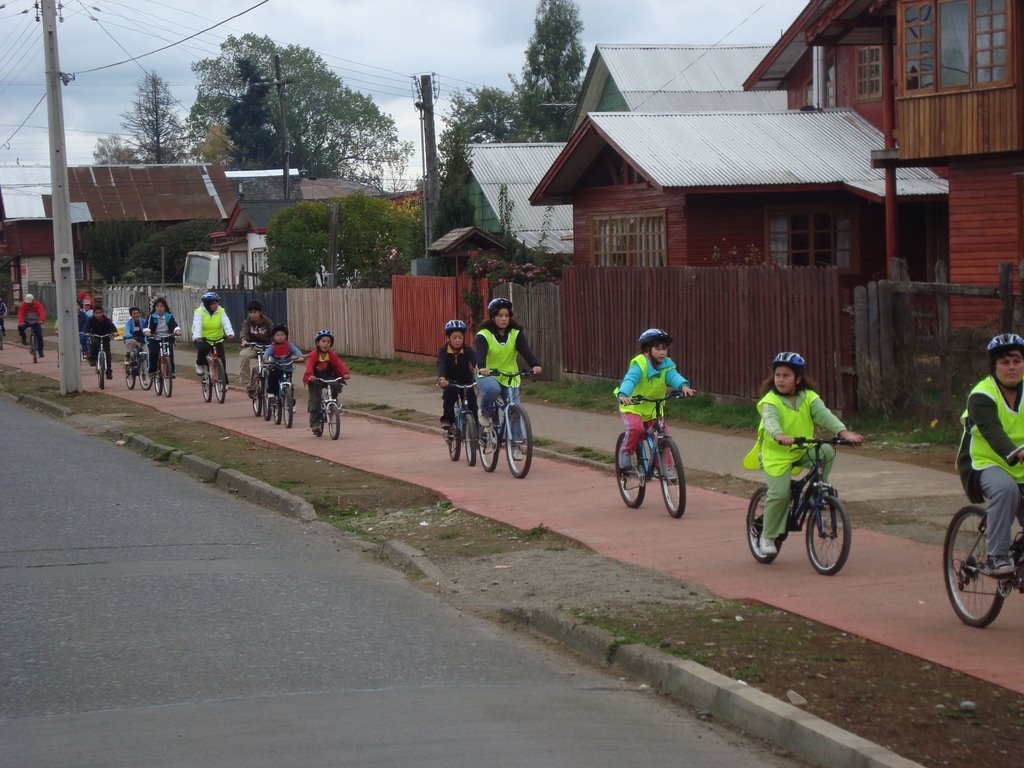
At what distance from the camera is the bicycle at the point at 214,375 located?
2269 centimetres

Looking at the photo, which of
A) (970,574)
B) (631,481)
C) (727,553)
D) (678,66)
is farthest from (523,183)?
(970,574)

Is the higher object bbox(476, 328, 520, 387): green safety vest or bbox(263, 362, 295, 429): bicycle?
bbox(476, 328, 520, 387): green safety vest

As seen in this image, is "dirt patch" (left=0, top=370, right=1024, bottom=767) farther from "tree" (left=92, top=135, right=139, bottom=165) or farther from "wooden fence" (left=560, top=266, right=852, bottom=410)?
"tree" (left=92, top=135, right=139, bottom=165)

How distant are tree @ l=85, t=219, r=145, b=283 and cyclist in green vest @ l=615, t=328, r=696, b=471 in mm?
57109

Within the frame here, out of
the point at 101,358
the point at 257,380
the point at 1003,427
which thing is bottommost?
the point at 257,380

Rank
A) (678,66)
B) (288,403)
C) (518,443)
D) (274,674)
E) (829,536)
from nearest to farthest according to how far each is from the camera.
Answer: (274,674)
(829,536)
(518,443)
(288,403)
(678,66)

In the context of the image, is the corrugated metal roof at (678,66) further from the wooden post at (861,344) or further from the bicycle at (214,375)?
the wooden post at (861,344)

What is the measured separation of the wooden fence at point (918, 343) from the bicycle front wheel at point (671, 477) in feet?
14.1

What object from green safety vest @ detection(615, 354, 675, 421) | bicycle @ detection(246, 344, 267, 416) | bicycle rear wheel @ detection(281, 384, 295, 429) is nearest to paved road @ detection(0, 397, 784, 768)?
green safety vest @ detection(615, 354, 675, 421)

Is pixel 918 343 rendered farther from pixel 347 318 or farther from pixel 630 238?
pixel 347 318

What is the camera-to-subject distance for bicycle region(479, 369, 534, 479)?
13070 millimetres

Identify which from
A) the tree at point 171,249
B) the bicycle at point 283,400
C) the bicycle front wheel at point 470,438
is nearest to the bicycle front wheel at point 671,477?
the bicycle front wheel at point 470,438

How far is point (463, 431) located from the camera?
47.3ft

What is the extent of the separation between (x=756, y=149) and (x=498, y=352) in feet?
44.0
